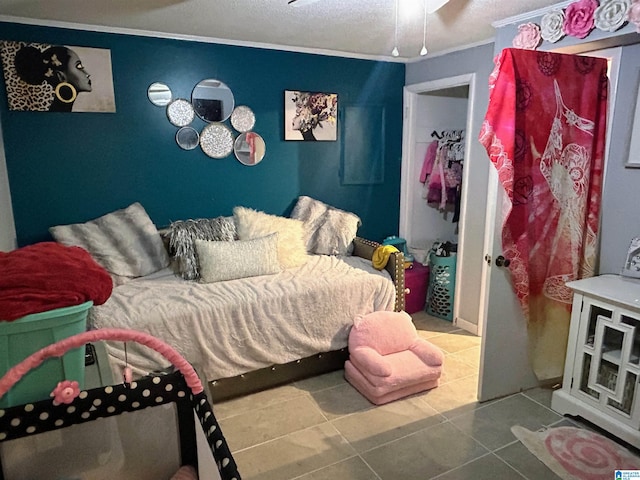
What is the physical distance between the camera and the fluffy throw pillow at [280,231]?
311cm

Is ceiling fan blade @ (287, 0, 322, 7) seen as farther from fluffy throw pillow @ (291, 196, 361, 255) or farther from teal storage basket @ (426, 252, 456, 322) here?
teal storage basket @ (426, 252, 456, 322)

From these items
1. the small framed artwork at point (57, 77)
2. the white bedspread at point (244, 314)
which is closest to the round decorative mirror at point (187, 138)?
the small framed artwork at point (57, 77)

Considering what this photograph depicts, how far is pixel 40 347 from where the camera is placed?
1.21 metres

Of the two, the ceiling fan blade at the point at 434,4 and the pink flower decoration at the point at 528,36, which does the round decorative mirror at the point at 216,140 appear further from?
the pink flower decoration at the point at 528,36

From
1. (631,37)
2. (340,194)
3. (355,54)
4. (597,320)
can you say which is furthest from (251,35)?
(597,320)

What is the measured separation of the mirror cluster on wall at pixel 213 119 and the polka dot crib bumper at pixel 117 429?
218 centimetres

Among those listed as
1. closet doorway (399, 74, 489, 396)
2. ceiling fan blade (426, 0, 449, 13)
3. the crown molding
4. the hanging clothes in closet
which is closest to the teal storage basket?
closet doorway (399, 74, 489, 396)

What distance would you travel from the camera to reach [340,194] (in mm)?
3865

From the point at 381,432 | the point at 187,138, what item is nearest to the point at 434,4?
the point at 187,138

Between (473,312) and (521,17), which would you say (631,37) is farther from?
(473,312)

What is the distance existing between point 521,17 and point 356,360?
217 centimetres

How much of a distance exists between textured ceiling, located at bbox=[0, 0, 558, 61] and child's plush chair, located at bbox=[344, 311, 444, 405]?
1792mm

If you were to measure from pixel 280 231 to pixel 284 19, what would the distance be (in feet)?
4.46

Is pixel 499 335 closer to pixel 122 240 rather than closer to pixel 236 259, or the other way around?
pixel 236 259
